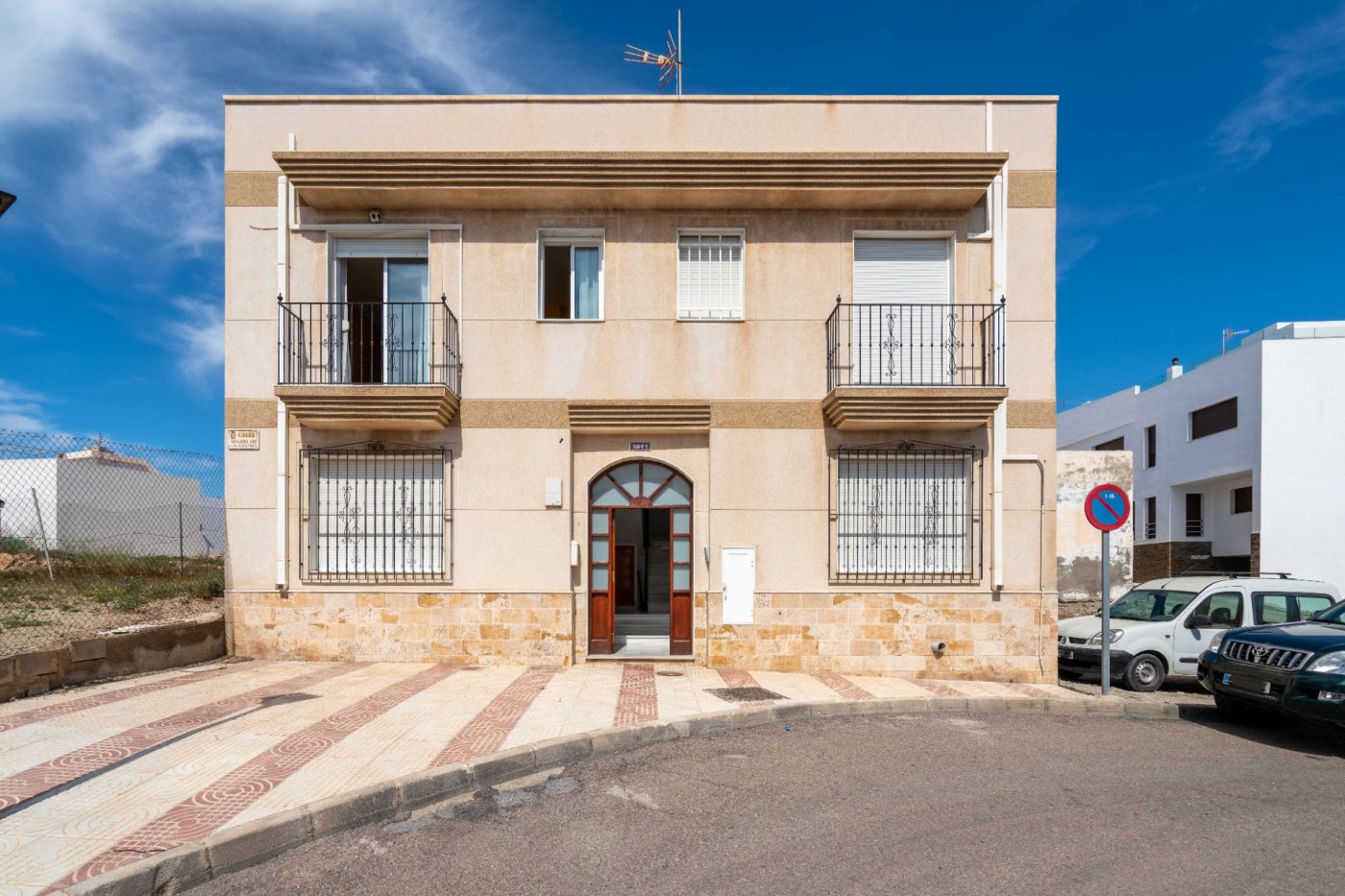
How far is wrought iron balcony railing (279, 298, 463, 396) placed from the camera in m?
10.2

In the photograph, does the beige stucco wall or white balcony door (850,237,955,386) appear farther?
the beige stucco wall

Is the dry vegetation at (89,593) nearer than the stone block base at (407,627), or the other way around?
the dry vegetation at (89,593)

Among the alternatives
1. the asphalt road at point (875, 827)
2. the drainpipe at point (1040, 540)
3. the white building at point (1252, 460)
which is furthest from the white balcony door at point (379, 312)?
the white building at point (1252, 460)

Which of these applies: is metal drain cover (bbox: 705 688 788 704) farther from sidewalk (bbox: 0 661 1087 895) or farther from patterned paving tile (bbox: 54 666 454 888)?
patterned paving tile (bbox: 54 666 454 888)

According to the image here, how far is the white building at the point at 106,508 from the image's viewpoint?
34.3ft

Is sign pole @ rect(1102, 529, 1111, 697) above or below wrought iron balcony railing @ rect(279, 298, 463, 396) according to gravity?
below

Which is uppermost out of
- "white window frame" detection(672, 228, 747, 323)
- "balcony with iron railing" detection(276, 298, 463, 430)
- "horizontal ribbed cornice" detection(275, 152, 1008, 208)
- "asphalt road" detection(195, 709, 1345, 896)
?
"horizontal ribbed cornice" detection(275, 152, 1008, 208)

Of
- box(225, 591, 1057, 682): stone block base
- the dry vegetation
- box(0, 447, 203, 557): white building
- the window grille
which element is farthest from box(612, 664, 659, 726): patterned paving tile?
the window grille

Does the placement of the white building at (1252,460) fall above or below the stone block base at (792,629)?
above

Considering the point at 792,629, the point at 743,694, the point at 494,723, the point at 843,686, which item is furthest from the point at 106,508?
the point at 843,686

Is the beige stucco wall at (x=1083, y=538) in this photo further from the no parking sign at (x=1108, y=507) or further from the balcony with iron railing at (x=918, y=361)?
the balcony with iron railing at (x=918, y=361)

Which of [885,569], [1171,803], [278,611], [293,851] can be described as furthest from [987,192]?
[278,611]

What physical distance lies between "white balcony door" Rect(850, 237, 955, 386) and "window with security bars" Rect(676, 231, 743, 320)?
1731mm

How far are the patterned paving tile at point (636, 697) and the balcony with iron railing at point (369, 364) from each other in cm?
425
